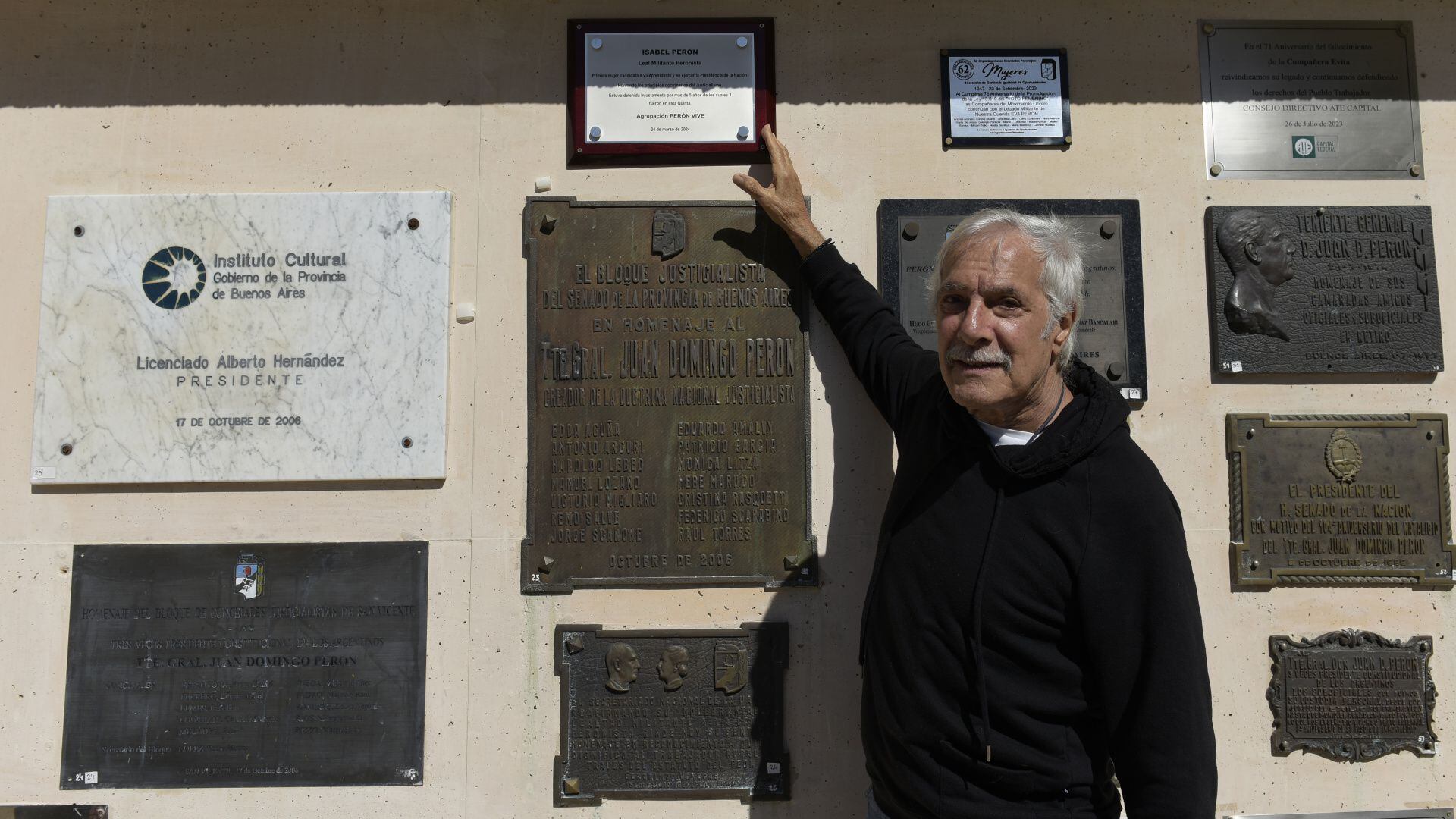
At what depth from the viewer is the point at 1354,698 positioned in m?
3.19

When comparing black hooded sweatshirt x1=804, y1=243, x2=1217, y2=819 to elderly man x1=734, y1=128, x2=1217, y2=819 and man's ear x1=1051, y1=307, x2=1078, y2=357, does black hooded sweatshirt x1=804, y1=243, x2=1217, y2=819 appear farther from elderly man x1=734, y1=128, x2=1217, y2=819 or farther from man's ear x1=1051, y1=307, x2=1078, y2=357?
man's ear x1=1051, y1=307, x2=1078, y2=357

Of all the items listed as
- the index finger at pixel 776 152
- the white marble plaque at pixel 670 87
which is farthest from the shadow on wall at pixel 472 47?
the index finger at pixel 776 152

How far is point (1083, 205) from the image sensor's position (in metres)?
3.32

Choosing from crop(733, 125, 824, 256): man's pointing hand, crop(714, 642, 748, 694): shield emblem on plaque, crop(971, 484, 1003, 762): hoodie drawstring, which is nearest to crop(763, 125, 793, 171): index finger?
crop(733, 125, 824, 256): man's pointing hand

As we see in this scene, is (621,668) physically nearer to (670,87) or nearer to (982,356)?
(982,356)

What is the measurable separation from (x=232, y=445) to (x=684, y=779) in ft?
6.39

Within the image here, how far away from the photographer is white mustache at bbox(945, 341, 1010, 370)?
7.98ft

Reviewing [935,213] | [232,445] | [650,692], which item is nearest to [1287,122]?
[935,213]

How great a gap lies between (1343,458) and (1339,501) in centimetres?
15

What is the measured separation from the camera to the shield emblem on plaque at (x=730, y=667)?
318 centimetres

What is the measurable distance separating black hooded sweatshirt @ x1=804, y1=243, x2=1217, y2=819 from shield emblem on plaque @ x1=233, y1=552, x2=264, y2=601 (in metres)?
2.13

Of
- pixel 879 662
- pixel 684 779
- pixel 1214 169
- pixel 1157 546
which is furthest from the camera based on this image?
pixel 1214 169

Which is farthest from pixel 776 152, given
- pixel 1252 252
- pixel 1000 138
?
pixel 1252 252

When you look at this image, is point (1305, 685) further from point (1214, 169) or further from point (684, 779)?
point (684, 779)
